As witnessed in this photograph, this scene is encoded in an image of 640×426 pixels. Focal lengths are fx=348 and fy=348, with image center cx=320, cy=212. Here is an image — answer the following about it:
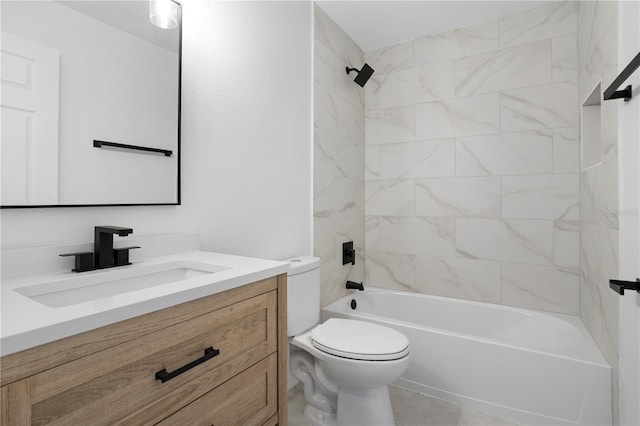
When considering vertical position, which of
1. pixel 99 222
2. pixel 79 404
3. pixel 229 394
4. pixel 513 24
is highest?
pixel 513 24

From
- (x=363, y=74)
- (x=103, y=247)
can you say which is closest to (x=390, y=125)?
(x=363, y=74)

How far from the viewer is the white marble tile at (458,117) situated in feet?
8.20

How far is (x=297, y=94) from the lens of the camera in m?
2.21

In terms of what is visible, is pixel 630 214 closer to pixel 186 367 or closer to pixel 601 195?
pixel 601 195

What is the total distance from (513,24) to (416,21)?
26.0 inches

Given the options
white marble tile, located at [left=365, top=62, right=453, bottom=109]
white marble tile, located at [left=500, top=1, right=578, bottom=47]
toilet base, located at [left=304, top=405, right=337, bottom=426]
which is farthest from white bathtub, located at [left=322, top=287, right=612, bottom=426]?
white marble tile, located at [left=500, top=1, right=578, bottom=47]

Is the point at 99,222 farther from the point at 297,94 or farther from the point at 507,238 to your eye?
the point at 507,238

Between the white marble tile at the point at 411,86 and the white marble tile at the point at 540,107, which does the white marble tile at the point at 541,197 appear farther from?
the white marble tile at the point at 411,86

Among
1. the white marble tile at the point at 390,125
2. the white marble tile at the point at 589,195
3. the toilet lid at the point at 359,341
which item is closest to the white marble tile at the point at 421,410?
the toilet lid at the point at 359,341

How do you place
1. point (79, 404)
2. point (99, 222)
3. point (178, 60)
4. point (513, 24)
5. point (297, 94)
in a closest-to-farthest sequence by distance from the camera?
point (79, 404) < point (99, 222) < point (178, 60) < point (297, 94) < point (513, 24)

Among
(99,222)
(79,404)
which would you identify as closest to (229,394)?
(79,404)

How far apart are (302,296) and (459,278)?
1.43m

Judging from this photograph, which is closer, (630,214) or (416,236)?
(630,214)

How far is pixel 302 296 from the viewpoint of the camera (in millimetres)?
1748
